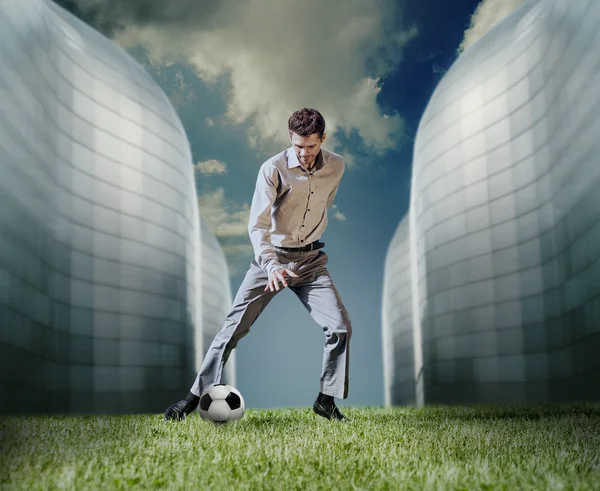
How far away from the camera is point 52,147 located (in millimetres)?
18719

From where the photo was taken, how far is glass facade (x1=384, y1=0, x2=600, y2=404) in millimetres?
16609

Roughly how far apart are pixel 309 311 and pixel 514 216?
16.3 metres

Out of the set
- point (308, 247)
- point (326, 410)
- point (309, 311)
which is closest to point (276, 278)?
point (308, 247)

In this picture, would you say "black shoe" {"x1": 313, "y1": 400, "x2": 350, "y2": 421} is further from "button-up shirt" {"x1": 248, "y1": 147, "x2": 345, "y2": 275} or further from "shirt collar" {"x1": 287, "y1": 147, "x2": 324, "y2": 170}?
"shirt collar" {"x1": 287, "y1": 147, "x2": 324, "y2": 170}

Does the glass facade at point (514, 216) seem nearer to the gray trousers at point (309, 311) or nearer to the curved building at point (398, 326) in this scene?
the curved building at point (398, 326)

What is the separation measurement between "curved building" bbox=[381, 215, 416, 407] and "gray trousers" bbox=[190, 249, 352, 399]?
26.7 meters

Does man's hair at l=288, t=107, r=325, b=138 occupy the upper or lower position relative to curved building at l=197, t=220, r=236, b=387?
lower

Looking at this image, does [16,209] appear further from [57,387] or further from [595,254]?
[595,254]

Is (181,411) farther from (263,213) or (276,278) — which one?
(263,213)

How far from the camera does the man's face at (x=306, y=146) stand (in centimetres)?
566

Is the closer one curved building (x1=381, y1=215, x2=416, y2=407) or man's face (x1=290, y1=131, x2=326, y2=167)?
man's face (x1=290, y1=131, x2=326, y2=167)

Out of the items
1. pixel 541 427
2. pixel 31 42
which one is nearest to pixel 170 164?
pixel 31 42

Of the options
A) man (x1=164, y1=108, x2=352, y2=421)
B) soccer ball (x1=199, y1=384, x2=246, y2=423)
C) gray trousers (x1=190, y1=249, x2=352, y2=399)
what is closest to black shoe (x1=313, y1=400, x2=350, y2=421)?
man (x1=164, y1=108, x2=352, y2=421)

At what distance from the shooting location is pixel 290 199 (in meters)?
6.08
